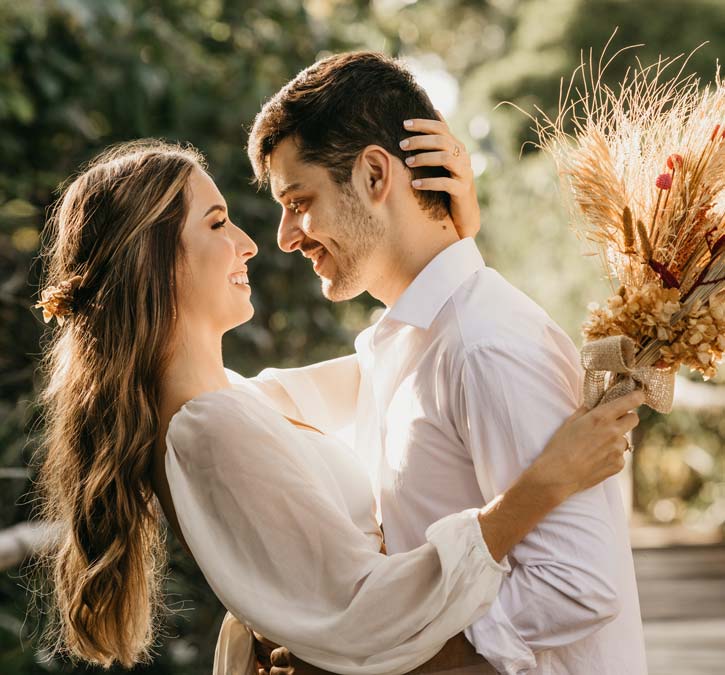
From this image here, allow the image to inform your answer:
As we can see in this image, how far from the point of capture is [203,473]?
1.89 m

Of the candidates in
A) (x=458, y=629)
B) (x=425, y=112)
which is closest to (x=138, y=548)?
(x=458, y=629)

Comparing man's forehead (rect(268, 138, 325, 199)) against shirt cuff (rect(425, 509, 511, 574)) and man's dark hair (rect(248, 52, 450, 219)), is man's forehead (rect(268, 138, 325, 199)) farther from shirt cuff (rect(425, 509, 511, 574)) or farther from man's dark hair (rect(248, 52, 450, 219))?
shirt cuff (rect(425, 509, 511, 574))

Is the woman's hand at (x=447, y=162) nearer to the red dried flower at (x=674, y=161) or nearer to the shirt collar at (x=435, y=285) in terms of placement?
the shirt collar at (x=435, y=285)

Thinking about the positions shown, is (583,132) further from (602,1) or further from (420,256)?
(602,1)

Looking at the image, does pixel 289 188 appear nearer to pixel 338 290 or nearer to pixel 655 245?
pixel 338 290

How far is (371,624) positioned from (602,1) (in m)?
11.2

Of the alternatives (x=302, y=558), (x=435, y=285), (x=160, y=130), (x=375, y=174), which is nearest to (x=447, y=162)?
(x=375, y=174)

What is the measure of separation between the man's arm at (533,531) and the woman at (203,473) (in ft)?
0.15

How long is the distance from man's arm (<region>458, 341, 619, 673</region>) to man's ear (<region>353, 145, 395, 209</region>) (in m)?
0.45

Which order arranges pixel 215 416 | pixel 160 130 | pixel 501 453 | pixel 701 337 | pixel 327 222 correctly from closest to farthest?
pixel 701 337 → pixel 501 453 → pixel 215 416 → pixel 327 222 → pixel 160 130

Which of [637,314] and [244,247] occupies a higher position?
[244,247]

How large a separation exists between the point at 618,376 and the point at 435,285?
→ 44 centimetres

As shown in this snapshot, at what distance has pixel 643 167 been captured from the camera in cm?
184

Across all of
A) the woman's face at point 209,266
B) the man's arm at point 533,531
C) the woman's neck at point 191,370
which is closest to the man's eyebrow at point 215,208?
the woman's face at point 209,266
